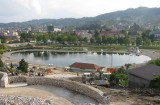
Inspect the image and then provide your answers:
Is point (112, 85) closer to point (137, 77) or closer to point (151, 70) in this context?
point (137, 77)

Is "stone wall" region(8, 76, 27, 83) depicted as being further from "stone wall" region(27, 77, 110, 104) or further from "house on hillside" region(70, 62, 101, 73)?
"house on hillside" region(70, 62, 101, 73)

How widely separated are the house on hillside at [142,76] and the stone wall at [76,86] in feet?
11.8

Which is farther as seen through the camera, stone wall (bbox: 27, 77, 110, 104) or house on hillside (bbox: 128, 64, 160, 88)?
house on hillside (bbox: 128, 64, 160, 88)

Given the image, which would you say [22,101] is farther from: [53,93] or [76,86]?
[76,86]

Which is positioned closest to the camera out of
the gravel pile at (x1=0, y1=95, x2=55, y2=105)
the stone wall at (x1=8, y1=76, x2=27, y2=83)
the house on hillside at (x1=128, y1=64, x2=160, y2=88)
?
the gravel pile at (x1=0, y1=95, x2=55, y2=105)

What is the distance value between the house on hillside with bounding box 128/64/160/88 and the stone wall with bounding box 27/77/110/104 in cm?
359

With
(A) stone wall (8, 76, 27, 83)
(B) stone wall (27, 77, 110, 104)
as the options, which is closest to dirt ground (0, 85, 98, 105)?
(B) stone wall (27, 77, 110, 104)

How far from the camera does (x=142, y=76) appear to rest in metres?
10.9

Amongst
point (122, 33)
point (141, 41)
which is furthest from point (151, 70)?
point (122, 33)

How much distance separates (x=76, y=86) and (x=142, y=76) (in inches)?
Result: 165

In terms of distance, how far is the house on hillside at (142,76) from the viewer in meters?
10.6

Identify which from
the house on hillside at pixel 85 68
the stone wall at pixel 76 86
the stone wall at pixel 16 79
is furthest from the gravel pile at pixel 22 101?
the house on hillside at pixel 85 68

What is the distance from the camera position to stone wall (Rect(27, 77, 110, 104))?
8.40 meters

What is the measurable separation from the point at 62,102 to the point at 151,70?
20.8 ft
